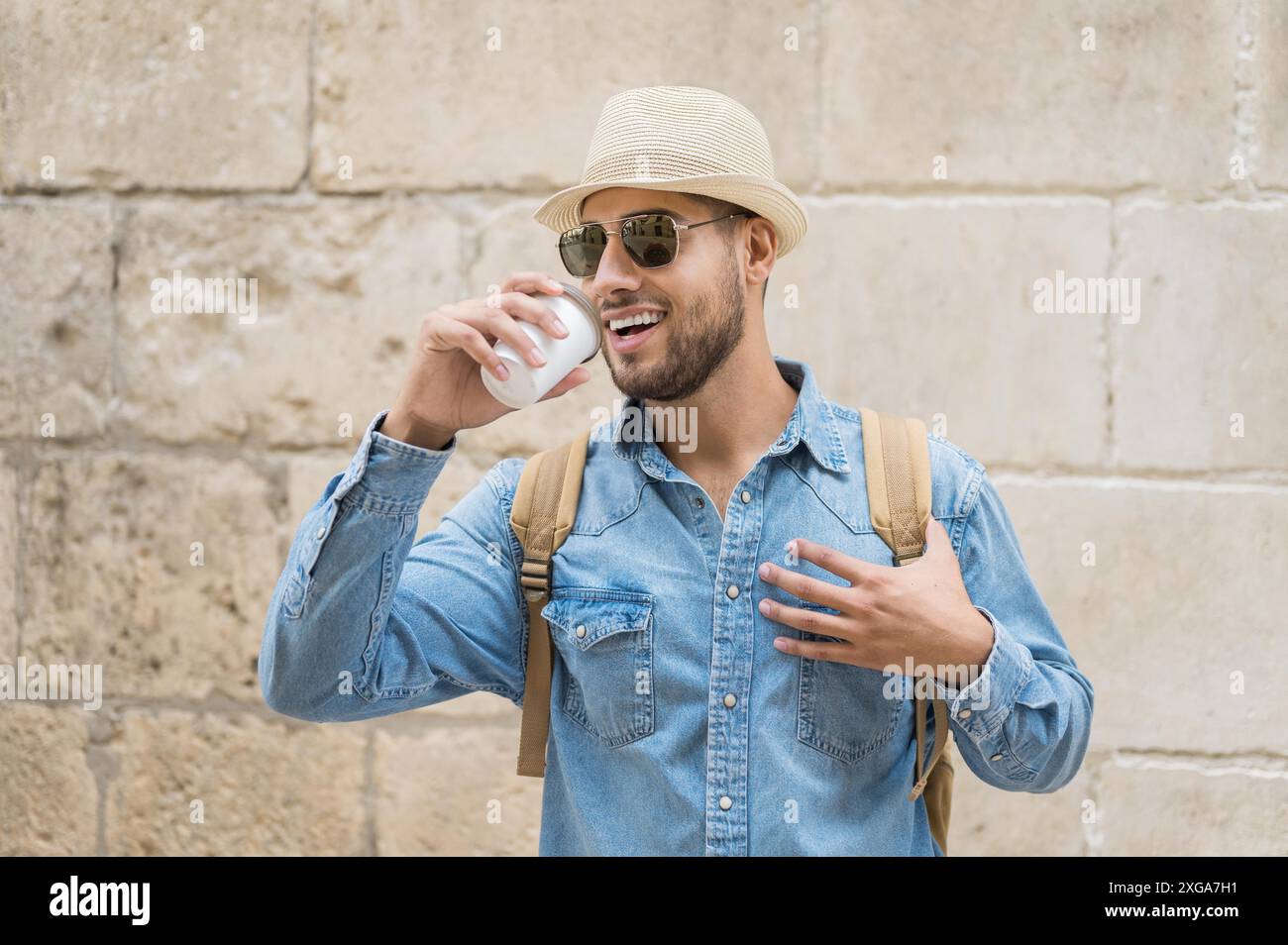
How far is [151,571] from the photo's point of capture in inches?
132

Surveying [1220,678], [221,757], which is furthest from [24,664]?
[1220,678]

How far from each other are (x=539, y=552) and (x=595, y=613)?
16cm

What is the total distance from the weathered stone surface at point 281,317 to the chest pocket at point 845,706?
71.1 inches

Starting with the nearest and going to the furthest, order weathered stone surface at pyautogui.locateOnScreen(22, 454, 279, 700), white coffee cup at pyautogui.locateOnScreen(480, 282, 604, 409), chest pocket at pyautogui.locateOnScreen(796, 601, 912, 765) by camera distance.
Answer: white coffee cup at pyautogui.locateOnScreen(480, 282, 604, 409), chest pocket at pyautogui.locateOnScreen(796, 601, 912, 765), weathered stone surface at pyautogui.locateOnScreen(22, 454, 279, 700)

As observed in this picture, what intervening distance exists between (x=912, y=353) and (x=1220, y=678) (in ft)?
3.98

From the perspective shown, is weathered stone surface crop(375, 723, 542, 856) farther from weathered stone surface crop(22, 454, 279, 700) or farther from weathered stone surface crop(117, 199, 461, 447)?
weathered stone surface crop(117, 199, 461, 447)

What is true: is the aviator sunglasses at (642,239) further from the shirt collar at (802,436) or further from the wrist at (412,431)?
the wrist at (412,431)

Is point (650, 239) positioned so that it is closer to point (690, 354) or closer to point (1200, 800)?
point (690, 354)

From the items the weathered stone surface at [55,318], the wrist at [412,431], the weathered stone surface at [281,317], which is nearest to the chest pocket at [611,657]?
the wrist at [412,431]

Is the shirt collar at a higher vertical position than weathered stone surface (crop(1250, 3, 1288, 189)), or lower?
lower

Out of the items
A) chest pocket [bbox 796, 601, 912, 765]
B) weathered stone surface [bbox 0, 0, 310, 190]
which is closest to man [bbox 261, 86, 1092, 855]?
chest pocket [bbox 796, 601, 912, 765]

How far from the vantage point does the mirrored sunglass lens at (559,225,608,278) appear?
196 cm

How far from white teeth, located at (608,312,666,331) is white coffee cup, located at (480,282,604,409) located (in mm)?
132
